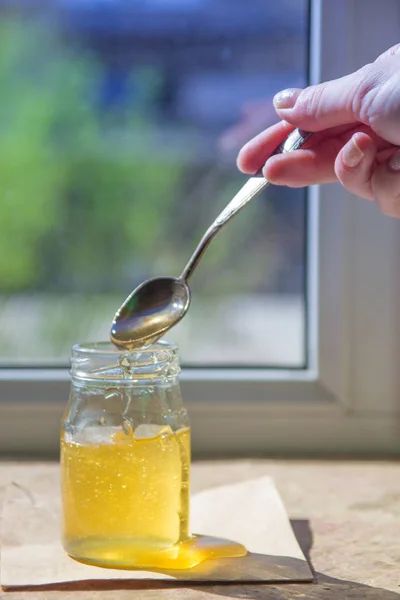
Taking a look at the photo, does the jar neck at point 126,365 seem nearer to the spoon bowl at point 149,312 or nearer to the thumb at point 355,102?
the spoon bowl at point 149,312

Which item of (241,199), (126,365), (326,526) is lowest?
(326,526)

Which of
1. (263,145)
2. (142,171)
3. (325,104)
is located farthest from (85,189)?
(325,104)

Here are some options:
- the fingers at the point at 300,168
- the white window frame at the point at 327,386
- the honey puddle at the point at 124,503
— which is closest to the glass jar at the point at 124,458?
the honey puddle at the point at 124,503

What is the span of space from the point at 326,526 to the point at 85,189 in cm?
58

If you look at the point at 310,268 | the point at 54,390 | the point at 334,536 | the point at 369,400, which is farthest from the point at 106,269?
the point at 334,536

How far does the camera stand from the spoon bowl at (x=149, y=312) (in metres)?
0.70

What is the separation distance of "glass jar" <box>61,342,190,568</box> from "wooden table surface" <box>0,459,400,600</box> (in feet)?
0.16

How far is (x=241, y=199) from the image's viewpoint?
Result: 731 millimetres

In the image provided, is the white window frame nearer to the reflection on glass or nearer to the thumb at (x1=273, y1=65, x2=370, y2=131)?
the reflection on glass

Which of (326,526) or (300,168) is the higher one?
(300,168)

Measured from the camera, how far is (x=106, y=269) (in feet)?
3.75

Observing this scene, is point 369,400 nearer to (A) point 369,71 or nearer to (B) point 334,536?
(B) point 334,536

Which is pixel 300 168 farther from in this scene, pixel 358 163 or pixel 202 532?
pixel 202 532

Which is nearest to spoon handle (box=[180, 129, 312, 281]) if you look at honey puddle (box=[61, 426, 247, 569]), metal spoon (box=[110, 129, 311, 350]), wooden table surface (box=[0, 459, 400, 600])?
metal spoon (box=[110, 129, 311, 350])
